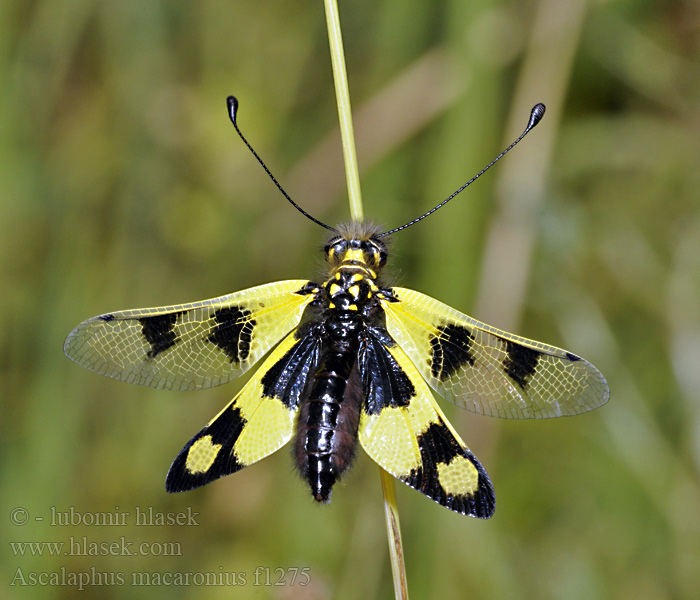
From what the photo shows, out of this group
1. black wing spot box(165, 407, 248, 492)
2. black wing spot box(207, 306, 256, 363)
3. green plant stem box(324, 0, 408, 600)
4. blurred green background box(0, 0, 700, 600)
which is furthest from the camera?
blurred green background box(0, 0, 700, 600)

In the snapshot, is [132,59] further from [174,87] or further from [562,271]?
[562,271]

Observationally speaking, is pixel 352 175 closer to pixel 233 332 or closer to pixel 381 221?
pixel 233 332

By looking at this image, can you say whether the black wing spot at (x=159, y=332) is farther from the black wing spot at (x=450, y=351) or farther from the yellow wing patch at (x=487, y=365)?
the black wing spot at (x=450, y=351)

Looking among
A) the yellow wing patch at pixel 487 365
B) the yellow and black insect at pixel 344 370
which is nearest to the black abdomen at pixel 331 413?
the yellow and black insect at pixel 344 370

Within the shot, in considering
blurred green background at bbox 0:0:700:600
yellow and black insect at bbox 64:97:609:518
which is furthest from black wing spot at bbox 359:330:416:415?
blurred green background at bbox 0:0:700:600

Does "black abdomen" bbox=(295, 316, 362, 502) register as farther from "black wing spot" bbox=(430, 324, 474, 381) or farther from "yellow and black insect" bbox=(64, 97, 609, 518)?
"black wing spot" bbox=(430, 324, 474, 381)
